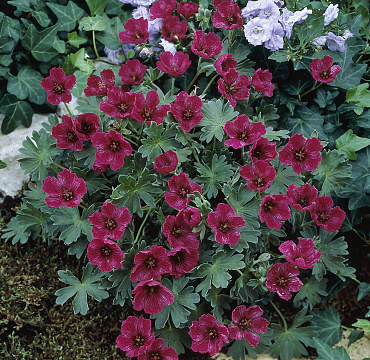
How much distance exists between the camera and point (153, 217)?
2148 mm

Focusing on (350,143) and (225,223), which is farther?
(350,143)

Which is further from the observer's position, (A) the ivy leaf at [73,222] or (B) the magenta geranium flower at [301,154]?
(A) the ivy leaf at [73,222]

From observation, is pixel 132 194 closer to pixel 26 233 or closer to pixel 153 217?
pixel 153 217

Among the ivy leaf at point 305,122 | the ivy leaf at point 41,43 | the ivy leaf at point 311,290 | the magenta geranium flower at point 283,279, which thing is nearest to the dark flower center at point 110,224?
the magenta geranium flower at point 283,279

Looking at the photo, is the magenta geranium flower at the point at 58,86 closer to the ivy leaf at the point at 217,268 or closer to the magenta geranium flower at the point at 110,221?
the magenta geranium flower at the point at 110,221

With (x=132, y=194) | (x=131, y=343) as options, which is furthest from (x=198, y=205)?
(x=131, y=343)

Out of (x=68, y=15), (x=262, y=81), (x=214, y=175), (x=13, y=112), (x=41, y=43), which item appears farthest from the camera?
(x=68, y=15)

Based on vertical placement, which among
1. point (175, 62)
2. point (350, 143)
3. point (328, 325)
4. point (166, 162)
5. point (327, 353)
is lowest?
point (328, 325)

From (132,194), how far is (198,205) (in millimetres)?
344

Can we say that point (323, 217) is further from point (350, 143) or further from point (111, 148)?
point (111, 148)

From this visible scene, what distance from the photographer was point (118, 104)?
1.98 m

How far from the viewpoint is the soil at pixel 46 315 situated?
2.12 m

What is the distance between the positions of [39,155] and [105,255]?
73 centimetres

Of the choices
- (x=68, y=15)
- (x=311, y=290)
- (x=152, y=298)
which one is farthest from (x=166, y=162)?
(x=68, y=15)
